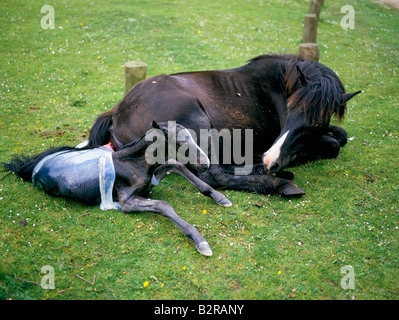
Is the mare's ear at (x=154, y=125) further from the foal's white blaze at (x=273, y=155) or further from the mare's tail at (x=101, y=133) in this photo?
the foal's white blaze at (x=273, y=155)

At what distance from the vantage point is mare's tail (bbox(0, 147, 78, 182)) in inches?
197

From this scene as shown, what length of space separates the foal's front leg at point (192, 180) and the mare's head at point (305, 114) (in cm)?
74

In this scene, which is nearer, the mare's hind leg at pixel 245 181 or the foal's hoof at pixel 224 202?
the foal's hoof at pixel 224 202

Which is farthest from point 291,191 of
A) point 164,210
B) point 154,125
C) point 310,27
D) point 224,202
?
point 310,27

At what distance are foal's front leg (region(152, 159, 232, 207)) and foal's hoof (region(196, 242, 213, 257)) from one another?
91 centimetres

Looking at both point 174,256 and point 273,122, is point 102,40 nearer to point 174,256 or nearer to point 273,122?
point 273,122

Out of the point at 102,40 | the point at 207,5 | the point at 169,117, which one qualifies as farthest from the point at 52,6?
the point at 169,117

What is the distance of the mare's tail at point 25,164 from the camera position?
501 cm

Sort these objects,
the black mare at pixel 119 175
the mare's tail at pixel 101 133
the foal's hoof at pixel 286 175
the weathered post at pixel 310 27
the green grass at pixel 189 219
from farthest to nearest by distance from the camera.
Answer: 1. the weathered post at pixel 310 27
2. the mare's tail at pixel 101 133
3. the foal's hoof at pixel 286 175
4. the black mare at pixel 119 175
5. the green grass at pixel 189 219

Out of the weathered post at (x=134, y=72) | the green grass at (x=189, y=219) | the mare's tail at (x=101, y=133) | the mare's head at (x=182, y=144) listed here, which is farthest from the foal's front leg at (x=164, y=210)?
the weathered post at (x=134, y=72)

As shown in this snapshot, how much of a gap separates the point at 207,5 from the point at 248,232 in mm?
12107

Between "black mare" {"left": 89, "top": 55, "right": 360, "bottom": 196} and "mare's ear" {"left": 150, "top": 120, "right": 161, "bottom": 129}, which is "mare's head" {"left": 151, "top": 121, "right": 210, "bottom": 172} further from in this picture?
"black mare" {"left": 89, "top": 55, "right": 360, "bottom": 196}

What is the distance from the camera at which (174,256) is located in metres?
3.88

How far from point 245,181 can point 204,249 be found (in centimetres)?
156
